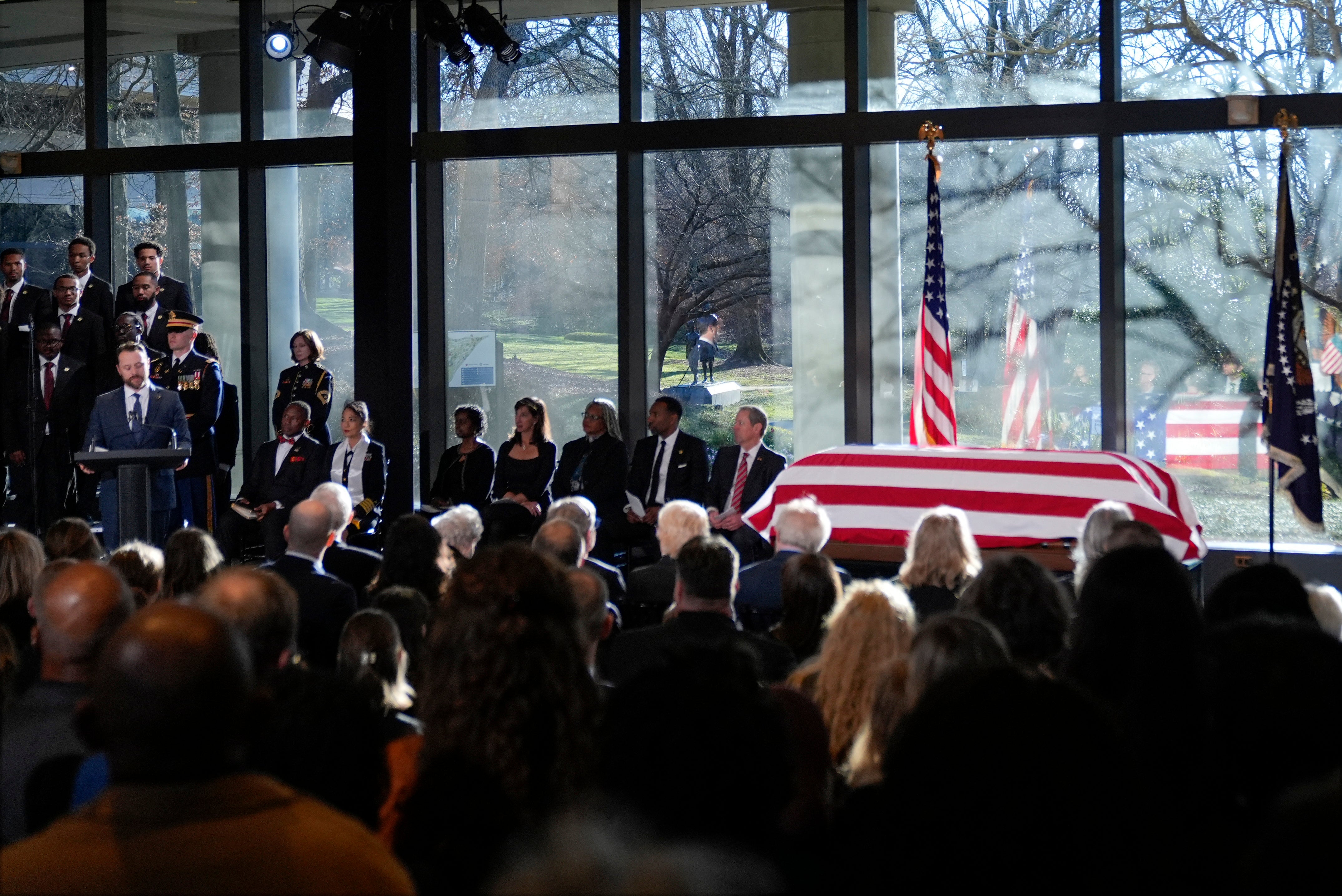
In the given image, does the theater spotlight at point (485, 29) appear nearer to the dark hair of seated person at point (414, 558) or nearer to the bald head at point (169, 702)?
the dark hair of seated person at point (414, 558)

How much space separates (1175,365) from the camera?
7914 millimetres

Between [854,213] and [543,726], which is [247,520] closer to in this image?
[854,213]

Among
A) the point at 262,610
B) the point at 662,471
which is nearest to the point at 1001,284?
the point at 662,471

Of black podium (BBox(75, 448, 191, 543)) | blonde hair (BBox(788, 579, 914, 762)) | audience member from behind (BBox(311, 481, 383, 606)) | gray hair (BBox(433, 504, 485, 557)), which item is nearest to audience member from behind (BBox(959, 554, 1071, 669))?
blonde hair (BBox(788, 579, 914, 762))

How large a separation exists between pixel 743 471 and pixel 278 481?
8.50ft

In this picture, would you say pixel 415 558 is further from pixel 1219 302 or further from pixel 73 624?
pixel 1219 302

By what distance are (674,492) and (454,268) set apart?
253cm

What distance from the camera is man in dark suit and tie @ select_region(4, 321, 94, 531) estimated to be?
8.09 meters

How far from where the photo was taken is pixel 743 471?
741cm

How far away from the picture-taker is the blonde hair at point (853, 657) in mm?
2703

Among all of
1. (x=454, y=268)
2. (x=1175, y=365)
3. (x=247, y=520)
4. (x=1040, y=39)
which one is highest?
(x=1040, y=39)

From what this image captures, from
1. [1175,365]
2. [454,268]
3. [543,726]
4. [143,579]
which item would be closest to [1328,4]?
[1175,365]

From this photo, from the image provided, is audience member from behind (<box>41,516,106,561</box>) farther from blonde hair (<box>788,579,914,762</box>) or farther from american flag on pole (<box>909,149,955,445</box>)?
american flag on pole (<box>909,149,955,445</box>)

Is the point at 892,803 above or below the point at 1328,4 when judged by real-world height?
below
